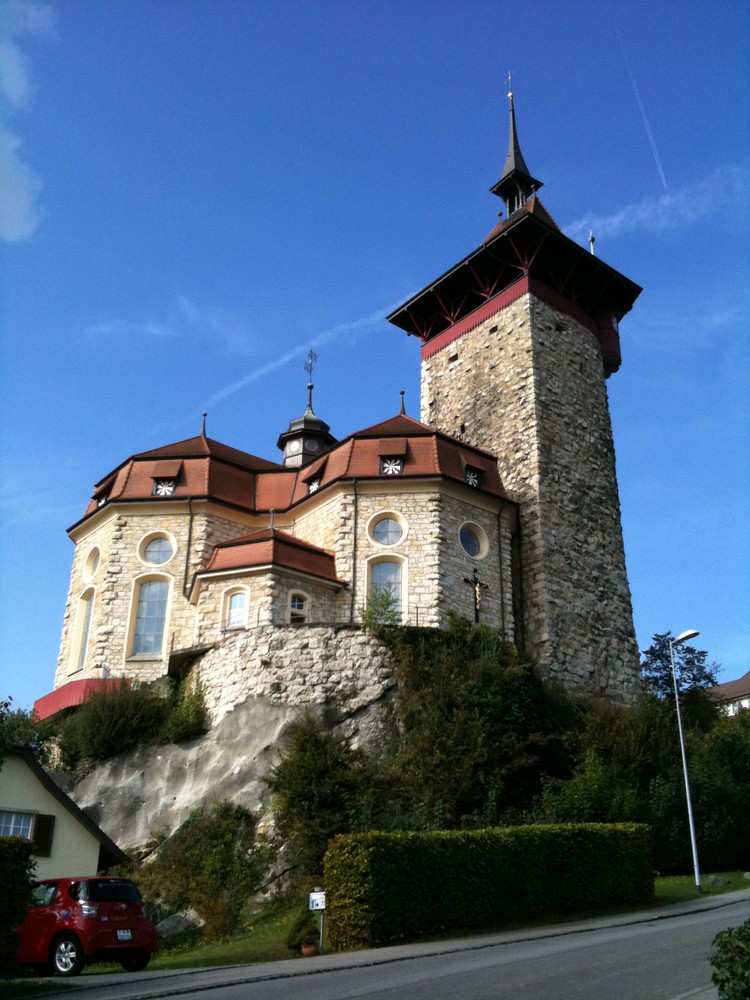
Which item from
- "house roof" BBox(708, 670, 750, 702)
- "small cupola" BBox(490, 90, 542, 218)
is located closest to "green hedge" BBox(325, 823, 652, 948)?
"small cupola" BBox(490, 90, 542, 218)

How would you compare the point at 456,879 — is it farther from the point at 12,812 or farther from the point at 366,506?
the point at 366,506

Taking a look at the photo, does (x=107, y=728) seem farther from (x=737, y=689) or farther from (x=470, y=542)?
(x=737, y=689)

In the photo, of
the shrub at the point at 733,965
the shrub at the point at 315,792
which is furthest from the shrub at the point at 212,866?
the shrub at the point at 733,965

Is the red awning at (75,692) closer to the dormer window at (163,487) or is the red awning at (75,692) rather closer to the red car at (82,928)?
the dormer window at (163,487)

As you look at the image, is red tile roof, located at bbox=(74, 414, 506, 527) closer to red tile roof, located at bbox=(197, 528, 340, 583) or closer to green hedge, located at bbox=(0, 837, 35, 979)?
red tile roof, located at bbox=(197, 528, 340, 583)

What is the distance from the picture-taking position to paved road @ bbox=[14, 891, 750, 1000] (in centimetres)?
1137

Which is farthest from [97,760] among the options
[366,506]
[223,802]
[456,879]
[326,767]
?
[456,879]

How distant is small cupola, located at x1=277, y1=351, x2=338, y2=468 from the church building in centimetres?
579

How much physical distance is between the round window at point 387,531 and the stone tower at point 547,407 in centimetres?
480

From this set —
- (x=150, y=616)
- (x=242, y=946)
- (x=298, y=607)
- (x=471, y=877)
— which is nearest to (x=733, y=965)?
(x=471, y=877)

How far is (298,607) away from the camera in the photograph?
3002cm

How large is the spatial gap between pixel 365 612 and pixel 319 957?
13863 mm

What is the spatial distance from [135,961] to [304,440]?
103 feet

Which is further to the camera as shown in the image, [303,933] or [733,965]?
[303,933]
